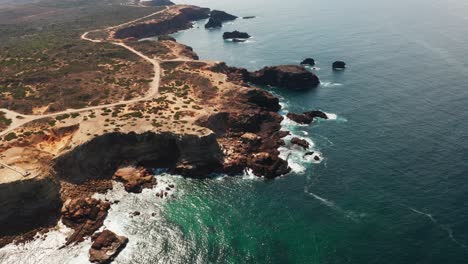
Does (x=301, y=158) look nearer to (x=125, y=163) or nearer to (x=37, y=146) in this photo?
(x=125, y=163)

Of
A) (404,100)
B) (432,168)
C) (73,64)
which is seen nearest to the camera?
(432,168)

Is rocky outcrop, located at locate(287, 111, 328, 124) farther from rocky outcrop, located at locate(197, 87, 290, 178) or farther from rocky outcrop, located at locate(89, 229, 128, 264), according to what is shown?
rocky outcrop, located at locate(89, 229, 128, 264)

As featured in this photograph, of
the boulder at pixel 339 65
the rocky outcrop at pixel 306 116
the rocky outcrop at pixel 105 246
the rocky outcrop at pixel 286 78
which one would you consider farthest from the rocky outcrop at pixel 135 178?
the boulder at pixel 339 65

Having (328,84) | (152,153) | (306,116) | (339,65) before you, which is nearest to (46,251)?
(152,153)

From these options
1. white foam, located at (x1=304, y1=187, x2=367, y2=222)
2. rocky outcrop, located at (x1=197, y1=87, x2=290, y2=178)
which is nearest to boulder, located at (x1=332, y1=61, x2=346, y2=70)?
rocky outcrop, located at (x1=197, y1=87, x2=290, y2=178)

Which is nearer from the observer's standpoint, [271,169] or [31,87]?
[271,169]

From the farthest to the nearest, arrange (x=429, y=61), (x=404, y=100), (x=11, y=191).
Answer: (x=429, y=61)
(x=404, y=100)
(x=11, y=191)

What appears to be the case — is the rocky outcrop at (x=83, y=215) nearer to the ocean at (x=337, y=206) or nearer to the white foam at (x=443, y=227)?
the ocean at (x=337, y=206)

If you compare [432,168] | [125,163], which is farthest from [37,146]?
[432,168]
